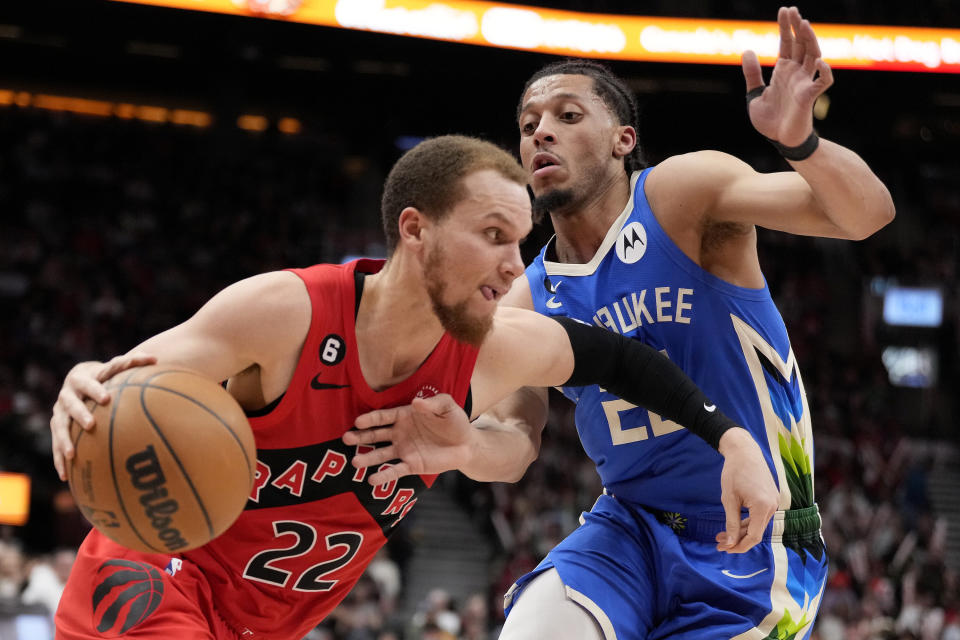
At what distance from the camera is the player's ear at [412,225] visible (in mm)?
3188

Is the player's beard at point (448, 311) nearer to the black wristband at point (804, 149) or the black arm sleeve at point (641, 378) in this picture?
the black arm sleeve at point (641, 378)

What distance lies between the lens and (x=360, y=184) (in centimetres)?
2208

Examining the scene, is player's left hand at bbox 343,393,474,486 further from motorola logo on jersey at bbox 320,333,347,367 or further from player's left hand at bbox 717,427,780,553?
player's left hand at bbox 717,427,780,553

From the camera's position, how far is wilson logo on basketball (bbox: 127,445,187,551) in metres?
2.62

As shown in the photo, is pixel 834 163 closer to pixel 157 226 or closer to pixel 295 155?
pixel 157 226

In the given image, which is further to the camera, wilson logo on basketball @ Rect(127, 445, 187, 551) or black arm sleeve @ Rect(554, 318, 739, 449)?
black arm sleeve @ Rect(554, 318, 739, 449)

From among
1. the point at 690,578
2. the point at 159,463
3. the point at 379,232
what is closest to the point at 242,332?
the point at 159,463

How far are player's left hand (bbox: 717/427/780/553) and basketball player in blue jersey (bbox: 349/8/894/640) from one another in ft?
0.04

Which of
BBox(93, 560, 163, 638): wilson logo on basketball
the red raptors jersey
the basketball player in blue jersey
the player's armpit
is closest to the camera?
the player's armpit

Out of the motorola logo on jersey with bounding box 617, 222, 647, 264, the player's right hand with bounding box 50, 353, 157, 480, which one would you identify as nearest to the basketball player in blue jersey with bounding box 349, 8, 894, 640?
the motorola logo on jersey with bounding box 617, 222, 647, 264

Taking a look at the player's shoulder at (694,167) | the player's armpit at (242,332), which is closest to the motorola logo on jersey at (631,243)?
the player's shoulder at (694,167)

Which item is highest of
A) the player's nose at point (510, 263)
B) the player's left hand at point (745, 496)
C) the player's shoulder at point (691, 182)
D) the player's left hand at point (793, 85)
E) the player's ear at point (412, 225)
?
the player's left hand at point (793, 85)

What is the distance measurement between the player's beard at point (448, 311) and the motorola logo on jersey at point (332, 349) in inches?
12.1

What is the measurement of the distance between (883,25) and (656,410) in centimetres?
1594
